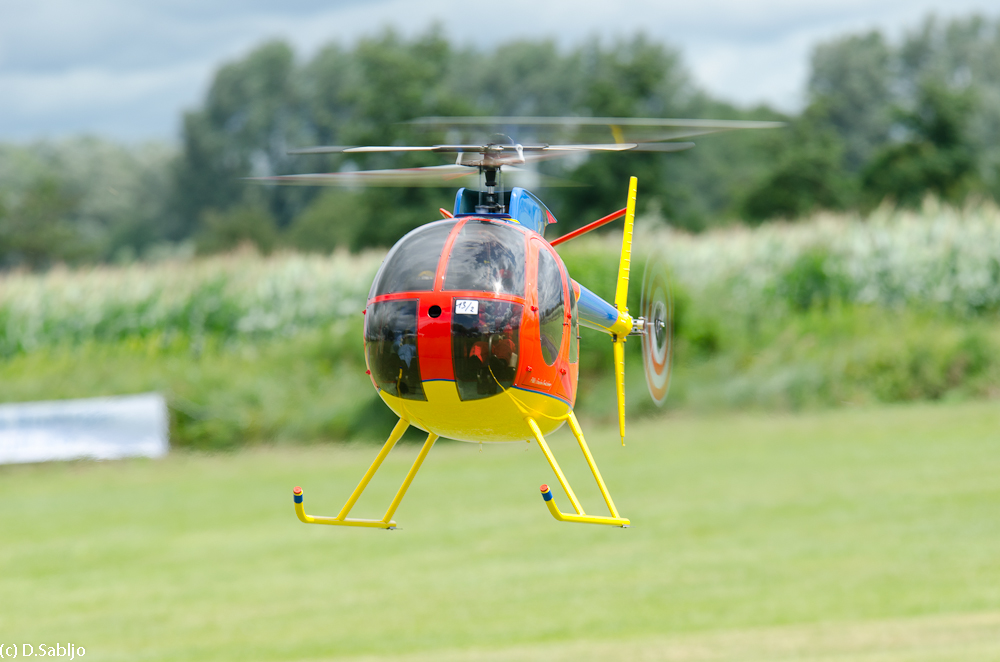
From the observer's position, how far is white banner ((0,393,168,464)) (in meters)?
Result: 22.6

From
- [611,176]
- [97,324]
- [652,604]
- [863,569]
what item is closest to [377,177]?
[652,604]

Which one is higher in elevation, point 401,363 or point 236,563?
point 401,363

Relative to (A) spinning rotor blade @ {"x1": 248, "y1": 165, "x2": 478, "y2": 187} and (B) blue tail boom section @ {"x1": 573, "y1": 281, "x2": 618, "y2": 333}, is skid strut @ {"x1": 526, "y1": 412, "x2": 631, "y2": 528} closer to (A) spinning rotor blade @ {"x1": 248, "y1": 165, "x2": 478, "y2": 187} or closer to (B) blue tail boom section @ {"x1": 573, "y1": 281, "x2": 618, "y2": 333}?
(B) blue tail boom section @ {"x1": 573, "y1": 281, "x2": 618, "y2": 333}

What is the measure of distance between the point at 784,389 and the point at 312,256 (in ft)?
39.4

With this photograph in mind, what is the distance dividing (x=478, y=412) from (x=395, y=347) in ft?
1.29

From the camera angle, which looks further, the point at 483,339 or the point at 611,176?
the point at 611,176

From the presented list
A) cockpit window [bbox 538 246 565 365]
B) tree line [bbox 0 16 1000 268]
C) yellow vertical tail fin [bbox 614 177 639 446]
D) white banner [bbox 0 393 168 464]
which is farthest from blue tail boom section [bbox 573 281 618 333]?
tree line [bbox 0 16 1000 268]

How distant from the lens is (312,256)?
1059 inches

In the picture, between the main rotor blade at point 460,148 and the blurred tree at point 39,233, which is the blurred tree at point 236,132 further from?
the main rotor blade at point 460,148

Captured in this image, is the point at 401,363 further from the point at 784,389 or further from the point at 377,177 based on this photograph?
the point at 784,389

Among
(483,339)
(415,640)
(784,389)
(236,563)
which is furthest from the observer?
(784,389)

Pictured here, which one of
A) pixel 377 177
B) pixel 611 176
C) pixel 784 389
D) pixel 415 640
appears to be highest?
pixel 611 176

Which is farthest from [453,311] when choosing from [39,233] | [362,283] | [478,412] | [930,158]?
[39,233]

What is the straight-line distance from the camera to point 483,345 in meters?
3.74
